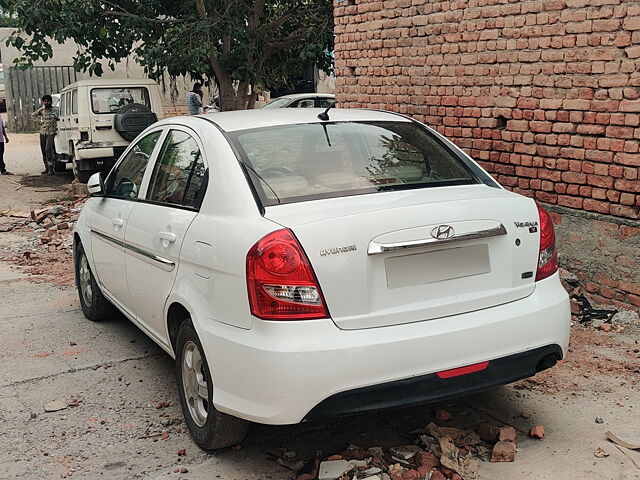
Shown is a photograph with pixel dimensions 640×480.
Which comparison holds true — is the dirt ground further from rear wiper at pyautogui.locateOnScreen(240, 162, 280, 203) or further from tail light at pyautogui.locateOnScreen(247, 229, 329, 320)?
rear wiper at pyautogui.locateOnScreen(240, 162, 280, 203)

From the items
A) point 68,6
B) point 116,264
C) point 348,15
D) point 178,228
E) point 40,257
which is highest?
point 68,6

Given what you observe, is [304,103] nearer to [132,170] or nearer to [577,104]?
[577,104]

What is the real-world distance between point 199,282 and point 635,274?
3.42 meters

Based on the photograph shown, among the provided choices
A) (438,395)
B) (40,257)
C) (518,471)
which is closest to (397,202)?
(438,395)

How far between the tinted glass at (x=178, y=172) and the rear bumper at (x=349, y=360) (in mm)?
892

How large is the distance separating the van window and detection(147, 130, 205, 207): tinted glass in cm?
1111

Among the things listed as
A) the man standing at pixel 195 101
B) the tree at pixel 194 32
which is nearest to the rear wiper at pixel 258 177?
the tree at pixel 194 32

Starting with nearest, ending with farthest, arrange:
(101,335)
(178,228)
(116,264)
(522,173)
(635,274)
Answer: (178,228) → (116,264) → (635,274) → (101,335) → (522,173)

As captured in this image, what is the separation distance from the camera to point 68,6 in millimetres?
14047

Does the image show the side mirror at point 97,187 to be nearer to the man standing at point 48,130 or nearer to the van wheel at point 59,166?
the van wheel at point 59,166

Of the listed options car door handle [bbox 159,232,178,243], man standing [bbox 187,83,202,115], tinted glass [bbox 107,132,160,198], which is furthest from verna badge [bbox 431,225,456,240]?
man standing [bbox 187,83,202,115]

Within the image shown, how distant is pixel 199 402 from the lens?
12.8 feet

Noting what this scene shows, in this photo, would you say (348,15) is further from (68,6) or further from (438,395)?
(68,6)

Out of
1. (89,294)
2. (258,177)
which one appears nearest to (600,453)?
(258,177)
